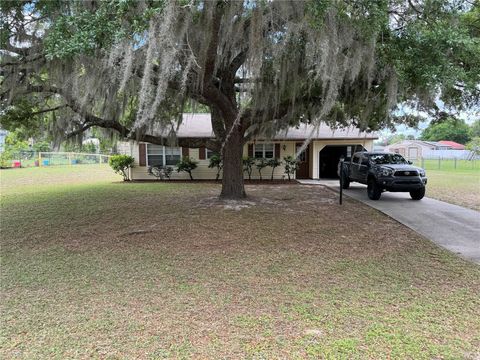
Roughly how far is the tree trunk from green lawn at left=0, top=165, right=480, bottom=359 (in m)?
2.58

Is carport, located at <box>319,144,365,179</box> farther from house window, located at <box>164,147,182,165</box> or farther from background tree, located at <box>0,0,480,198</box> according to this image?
background tree, located at <box>0,0,480,198</box>

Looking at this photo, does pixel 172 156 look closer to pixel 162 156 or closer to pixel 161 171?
pixel 162 156

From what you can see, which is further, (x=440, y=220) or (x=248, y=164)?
(x=248, y=164)

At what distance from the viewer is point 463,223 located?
764 centimetres

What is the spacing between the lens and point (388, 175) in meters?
10.4

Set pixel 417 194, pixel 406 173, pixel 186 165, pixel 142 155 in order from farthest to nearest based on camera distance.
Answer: pixel 142 155 → pixel 186 165 → pixel 417 194 → pixel 406 173

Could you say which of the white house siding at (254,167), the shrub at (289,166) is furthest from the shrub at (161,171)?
the shrub at (289,166)

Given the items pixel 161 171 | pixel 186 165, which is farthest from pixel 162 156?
pixel 186 165

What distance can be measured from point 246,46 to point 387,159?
731 cm

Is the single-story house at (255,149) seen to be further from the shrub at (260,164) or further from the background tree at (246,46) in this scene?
the background tree at (246,46)

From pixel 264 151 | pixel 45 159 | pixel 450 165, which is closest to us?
pixel 264 151

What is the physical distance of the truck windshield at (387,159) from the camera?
1144cm

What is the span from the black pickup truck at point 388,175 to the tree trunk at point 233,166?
117 inches

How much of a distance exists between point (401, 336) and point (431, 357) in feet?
1.04
